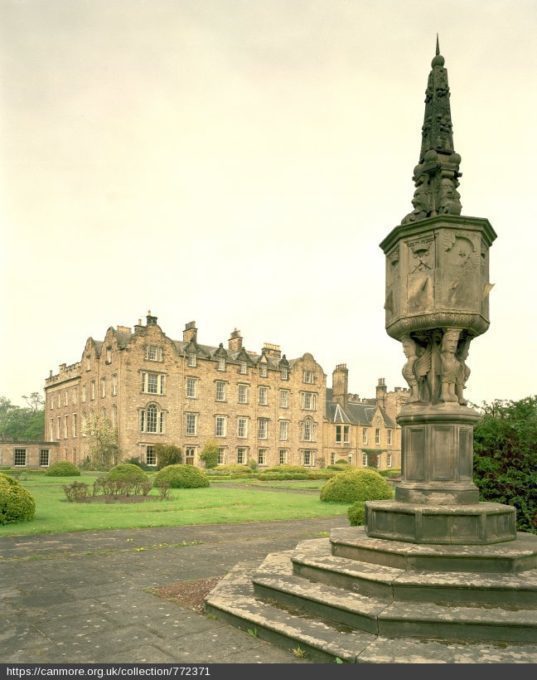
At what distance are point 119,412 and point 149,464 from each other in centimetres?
534

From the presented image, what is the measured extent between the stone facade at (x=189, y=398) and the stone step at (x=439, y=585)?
42.3 m

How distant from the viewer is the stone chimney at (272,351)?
197ft

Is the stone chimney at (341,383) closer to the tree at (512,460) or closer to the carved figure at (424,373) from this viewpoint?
the tree at (512,460)

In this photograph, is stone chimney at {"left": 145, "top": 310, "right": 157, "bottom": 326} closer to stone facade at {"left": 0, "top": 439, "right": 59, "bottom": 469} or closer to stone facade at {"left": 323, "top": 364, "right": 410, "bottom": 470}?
stone facade at {"left": 0, "top": 439, "right": 59, "bottom": 469}

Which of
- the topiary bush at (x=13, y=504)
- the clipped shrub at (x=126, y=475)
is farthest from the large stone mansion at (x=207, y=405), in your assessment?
the topiary bush at (x=13, y=504)

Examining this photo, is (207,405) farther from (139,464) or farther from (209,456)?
(139,464)

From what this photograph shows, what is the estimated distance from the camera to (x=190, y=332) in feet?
177

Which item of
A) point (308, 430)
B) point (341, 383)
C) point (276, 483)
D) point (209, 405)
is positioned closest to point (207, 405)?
point (209, 405)

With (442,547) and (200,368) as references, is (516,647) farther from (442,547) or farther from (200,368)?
(200,368)

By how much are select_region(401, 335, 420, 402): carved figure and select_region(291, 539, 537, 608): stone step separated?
260 cm

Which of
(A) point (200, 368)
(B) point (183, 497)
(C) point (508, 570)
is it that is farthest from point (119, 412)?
(C) point (508, 570)

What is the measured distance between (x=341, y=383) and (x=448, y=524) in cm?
6031

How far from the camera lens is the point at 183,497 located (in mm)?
23016

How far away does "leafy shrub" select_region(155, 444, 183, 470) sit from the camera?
45.5 meters
